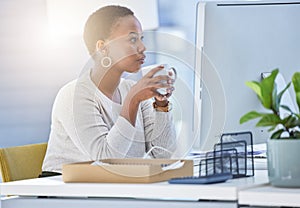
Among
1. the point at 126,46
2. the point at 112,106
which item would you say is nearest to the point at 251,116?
the point at 126,46

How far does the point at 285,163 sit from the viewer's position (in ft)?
4.99

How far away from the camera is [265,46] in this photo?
81.7 inches

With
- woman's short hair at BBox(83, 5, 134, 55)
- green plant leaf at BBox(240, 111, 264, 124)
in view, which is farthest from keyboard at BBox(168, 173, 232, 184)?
woman's short hair at BBox(83, 5, 134, 55)

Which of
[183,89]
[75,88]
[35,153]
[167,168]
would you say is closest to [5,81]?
[35,153]

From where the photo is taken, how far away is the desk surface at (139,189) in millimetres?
1502

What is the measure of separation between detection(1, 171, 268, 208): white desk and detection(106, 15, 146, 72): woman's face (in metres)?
0.41

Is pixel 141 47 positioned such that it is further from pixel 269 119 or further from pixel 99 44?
pixel 269 119

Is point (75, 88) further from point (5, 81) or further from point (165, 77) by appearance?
point (5, 81)

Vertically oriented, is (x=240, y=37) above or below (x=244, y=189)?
above

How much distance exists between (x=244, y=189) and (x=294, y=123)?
18 centimetres

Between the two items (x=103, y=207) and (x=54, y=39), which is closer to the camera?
(x=103, y=207)

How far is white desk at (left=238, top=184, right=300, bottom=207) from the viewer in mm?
1405

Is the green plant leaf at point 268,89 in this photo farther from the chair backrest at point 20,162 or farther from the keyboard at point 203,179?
the chair backrest at point 20,162

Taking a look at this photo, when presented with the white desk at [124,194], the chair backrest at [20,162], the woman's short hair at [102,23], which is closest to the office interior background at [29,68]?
the chair backrest at [20,162]
